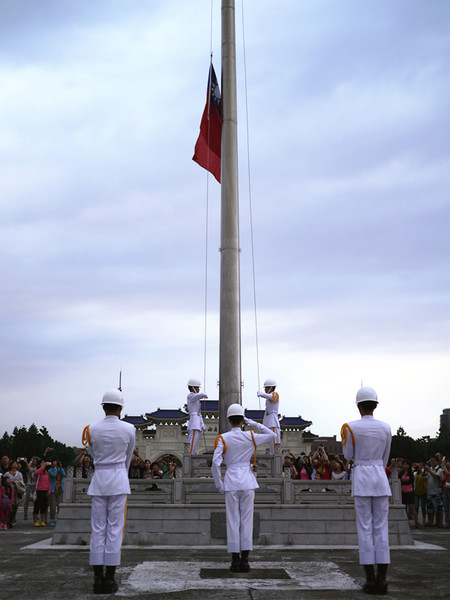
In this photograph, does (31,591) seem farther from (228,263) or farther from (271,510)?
(228,263)

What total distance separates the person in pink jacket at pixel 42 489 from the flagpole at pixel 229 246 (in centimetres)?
510

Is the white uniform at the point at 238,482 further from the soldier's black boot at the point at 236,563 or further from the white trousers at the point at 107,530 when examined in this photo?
the white trousers at the point at 107,530

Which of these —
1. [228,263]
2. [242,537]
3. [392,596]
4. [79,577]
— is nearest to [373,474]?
[392,596]

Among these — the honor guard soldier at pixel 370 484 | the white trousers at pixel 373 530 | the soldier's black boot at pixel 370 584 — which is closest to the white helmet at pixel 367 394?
the honor guard soldier at pixel 370 484

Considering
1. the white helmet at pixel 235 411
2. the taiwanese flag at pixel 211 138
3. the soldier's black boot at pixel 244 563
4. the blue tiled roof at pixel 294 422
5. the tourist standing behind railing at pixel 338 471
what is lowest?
the soldier's black boot at pixel 244 563

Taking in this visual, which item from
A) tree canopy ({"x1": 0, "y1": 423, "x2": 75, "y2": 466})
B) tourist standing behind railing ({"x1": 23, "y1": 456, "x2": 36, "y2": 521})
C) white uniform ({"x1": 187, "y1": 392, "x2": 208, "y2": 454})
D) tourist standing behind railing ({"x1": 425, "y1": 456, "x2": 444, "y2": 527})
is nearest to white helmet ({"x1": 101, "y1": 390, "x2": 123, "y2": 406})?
white uniform ({"x1": 187, "y1": 392, "x2": 208, "y2": 454})

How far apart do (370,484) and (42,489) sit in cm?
1280

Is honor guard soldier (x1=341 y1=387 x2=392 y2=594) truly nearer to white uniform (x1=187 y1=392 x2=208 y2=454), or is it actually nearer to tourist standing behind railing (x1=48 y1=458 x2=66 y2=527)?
white uniform (x1=187 y1=392 x2=208 y2=454)

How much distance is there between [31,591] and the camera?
24.2 ft

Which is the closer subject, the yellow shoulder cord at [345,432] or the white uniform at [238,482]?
the yellow shoulder cord at [345,432]

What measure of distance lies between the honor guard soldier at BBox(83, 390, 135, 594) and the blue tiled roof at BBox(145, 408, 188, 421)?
6490cm

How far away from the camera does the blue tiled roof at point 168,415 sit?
72375 mm

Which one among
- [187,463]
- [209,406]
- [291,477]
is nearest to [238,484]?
[187,463]

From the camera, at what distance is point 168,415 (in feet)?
240
